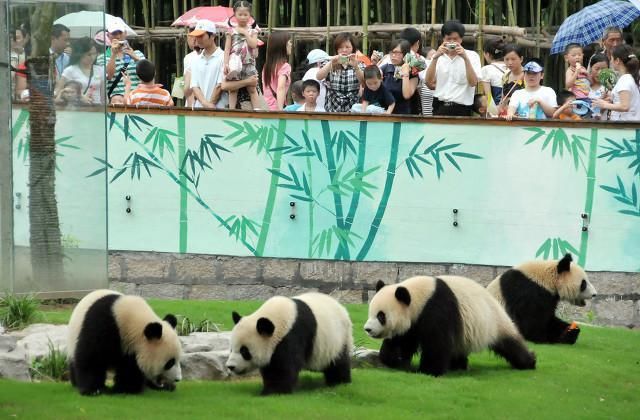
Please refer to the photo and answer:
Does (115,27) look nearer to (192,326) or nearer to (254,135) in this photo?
(254,135)

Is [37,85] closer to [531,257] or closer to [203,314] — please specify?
[203,314]

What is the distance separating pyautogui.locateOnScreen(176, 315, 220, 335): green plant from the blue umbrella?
894cm

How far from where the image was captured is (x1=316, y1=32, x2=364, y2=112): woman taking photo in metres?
17.4

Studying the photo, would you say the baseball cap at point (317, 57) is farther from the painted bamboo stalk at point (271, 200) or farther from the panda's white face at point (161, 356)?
the panda's white face at point (161, 356)

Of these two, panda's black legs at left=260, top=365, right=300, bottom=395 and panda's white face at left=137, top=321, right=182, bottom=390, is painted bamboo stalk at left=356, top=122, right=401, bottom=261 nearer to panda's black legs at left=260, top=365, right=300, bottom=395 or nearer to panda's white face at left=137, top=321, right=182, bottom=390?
panda's black legs at left=260, top=365, right=300, bottom=395

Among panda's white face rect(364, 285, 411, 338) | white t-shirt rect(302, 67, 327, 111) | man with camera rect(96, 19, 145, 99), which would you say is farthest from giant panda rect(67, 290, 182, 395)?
man with camera rect(96, 19, 145, 99)

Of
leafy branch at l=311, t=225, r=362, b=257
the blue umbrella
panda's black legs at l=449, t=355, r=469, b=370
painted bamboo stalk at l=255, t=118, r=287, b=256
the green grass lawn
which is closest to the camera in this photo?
the green grass lawn

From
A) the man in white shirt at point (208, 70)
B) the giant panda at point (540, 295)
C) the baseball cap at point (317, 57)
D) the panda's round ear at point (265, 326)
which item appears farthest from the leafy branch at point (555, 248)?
the panda's round ear at point (265, 326)

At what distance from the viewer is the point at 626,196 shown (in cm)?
1702

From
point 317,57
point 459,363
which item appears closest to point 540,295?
point 459,363

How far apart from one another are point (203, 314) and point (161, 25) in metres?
14.3

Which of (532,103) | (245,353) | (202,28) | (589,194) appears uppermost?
(202,28)

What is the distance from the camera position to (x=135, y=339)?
32.5ft

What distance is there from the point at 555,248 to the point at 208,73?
5.28 metres
